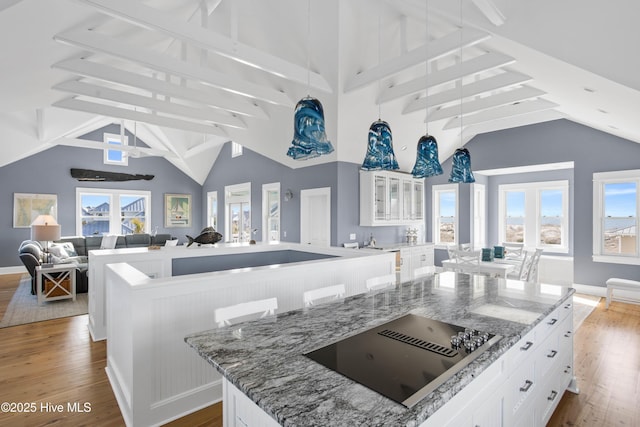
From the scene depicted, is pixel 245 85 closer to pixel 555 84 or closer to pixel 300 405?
pixel 555 84

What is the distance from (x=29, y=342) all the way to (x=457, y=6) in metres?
5.70

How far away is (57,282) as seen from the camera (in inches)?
209

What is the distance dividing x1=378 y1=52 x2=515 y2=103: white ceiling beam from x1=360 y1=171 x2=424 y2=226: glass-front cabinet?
181cm

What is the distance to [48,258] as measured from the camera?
578 centimetres

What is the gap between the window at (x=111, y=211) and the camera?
924cm

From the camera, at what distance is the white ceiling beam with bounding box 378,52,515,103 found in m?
3.77

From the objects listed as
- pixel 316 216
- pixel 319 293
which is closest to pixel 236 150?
pixel 316 216

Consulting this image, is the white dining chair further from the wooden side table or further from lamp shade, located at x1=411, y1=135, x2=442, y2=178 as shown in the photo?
the wooden side table

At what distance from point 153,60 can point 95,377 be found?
11.2ft

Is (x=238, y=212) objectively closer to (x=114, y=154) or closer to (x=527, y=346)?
(x=114, y=154)

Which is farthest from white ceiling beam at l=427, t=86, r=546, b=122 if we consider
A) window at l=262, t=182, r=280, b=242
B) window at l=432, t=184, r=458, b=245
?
window at l=262, t=182, r=280, b=242

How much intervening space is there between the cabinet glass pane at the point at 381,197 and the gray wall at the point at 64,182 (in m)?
→ 7.65

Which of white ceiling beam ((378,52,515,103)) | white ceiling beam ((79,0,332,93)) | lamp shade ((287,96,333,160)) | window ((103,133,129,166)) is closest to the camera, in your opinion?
lamp shade ((287,96,333,160))

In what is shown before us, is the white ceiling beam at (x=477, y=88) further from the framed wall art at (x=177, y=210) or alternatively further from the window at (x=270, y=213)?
the framed wall art at (x=177, y=210)
